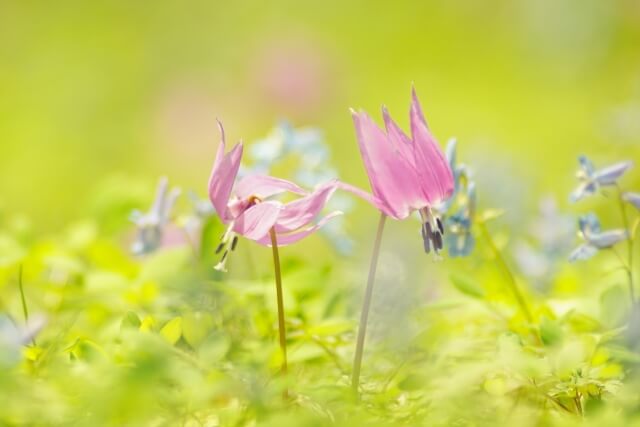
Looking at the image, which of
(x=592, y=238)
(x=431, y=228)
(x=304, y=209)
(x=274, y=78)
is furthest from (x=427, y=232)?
(x=274, y=78)

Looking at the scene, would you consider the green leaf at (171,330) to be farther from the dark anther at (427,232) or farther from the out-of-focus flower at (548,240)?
the out-of-focus flower at (548,240)

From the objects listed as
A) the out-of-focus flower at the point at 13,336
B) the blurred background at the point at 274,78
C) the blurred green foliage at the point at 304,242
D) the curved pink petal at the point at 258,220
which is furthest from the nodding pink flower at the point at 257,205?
the blurred background at the point at 274,78

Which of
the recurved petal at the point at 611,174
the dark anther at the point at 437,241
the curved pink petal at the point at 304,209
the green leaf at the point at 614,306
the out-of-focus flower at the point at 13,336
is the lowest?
the out-of-focus flower at the point at 13,336

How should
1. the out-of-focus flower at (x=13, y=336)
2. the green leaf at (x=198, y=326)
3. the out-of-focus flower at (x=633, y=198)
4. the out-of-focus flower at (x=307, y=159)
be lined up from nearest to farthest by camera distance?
the out-of-focus flower at (x=13, y=336) < the out-of-focus flower at (x=633, y=198) < the green leaf at (x=198, y=326) < the out-of-focus flower at (x=307, y=159)

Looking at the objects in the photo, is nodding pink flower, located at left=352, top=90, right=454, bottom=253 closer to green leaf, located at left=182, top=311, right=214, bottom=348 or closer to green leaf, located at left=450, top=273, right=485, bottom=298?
green leaf, located at left=450, top=273, right=485, bottom=298

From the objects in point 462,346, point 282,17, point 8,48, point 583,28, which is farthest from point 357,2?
point 462,346

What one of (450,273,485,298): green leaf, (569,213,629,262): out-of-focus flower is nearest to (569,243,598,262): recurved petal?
(569,213,629,262): out-of-focus flower

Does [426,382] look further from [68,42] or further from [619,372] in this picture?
[68,42]

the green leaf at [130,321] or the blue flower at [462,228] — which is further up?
the blue flower at [462,228]
